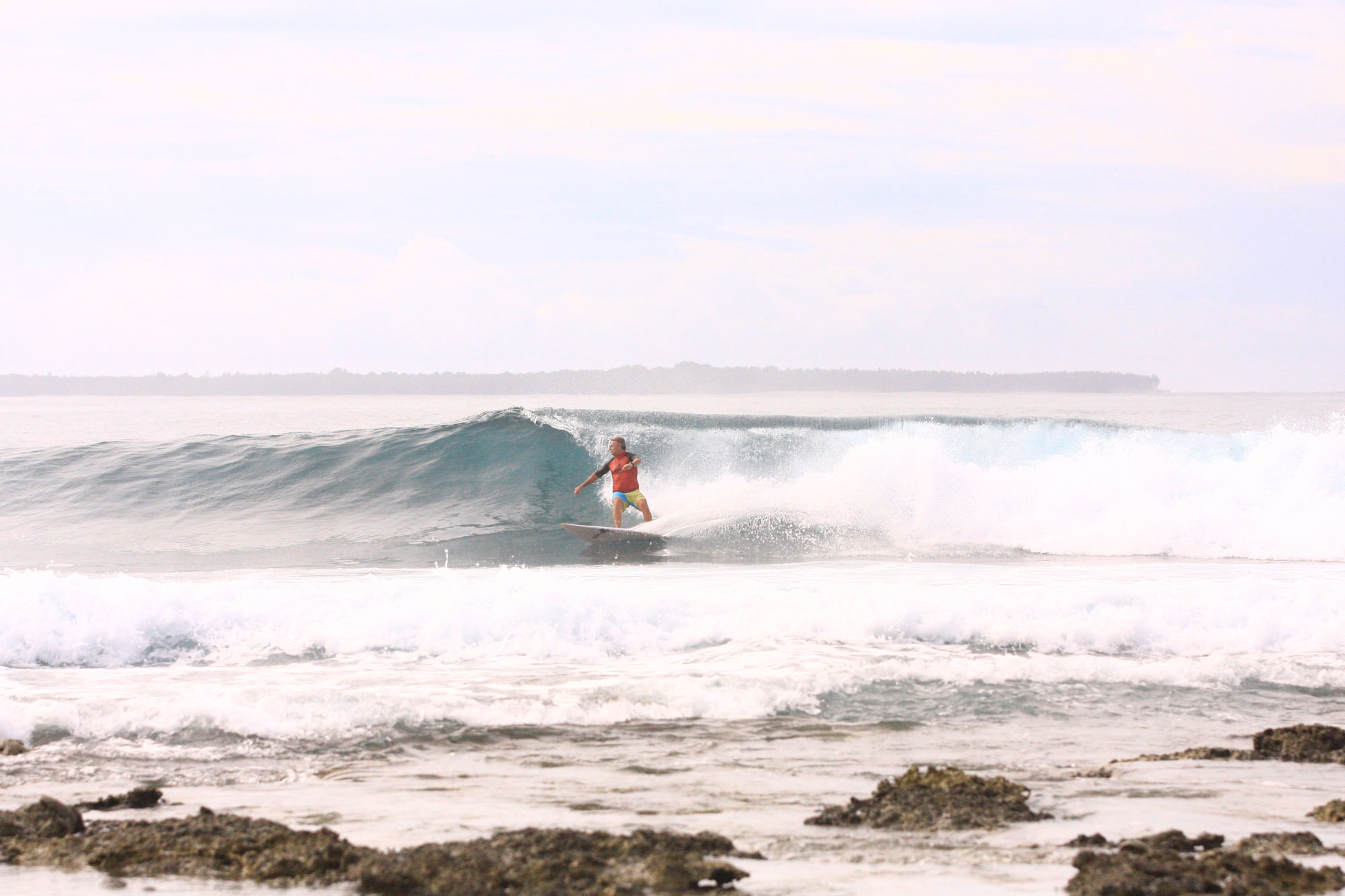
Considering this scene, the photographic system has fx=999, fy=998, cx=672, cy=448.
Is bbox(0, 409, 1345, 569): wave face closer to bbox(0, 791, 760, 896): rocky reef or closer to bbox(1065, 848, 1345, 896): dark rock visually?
bbox(0, 791, 760, 896): rocky reef

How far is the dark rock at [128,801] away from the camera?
13.6ft

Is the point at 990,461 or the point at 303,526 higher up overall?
the point at 990,461

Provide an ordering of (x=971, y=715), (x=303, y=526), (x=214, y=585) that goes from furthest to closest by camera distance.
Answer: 1. (x=303, y=526)
2. (x=214, y=585)
3. (x=971, y=715)

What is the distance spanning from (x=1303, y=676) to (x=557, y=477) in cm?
1350

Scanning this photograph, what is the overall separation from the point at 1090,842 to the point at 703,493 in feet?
47.1

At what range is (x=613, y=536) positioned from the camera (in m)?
13.9

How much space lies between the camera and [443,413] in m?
45.1

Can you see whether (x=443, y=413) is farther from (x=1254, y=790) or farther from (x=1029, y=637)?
(x=1254, y=790)

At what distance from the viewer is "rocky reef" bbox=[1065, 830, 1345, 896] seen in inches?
115

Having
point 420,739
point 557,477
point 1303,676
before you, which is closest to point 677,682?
point 420,739

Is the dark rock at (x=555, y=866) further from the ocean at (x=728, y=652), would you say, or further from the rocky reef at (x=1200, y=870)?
the rocky reef at (x=1200, y=870)

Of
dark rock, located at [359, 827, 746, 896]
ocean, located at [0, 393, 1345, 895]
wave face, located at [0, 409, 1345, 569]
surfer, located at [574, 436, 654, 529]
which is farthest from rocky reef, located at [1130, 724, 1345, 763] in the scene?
surfer, located at [574, 436, 654, 529]

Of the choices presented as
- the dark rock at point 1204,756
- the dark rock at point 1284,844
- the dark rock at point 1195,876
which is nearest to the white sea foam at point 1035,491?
the dark rock at point 1204,756

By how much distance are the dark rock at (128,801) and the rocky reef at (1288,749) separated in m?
4.43
